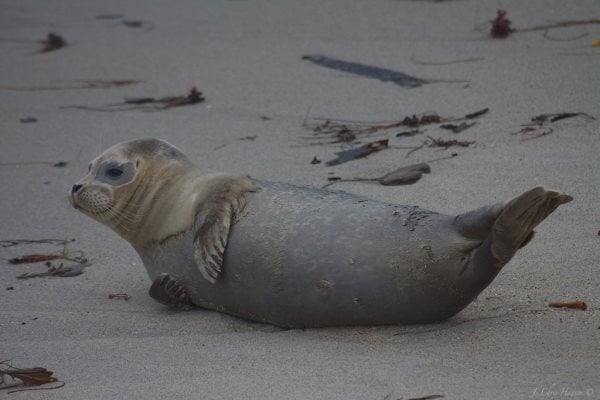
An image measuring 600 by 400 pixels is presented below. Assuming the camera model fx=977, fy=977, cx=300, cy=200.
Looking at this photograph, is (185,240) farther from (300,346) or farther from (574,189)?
(574,189)

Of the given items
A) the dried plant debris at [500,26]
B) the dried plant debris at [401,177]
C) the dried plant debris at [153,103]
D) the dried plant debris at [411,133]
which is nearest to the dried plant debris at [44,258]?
the dried plant debris at [401,177]

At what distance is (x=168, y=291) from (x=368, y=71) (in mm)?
3231

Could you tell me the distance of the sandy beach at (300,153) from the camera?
3.15 metres

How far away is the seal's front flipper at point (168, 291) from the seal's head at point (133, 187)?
0.22 meters

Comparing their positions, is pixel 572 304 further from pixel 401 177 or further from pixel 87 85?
pixel 87 85

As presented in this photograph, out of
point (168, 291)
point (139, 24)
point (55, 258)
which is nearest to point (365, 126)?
point (55, 258)

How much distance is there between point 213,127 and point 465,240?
10.7 feet

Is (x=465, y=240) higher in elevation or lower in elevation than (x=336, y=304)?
higher

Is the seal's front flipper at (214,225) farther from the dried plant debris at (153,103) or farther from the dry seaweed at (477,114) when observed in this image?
the dried plant debris at (153,103)

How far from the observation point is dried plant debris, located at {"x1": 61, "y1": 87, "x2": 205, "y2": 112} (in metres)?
6.72

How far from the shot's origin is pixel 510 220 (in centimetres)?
302

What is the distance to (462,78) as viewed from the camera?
6.29m

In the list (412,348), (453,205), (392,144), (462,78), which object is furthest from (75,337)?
(462,78)

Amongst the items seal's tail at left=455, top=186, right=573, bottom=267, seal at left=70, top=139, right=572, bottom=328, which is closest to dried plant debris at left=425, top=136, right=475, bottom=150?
seal at left=70, top=139, right=572, bottom=328
